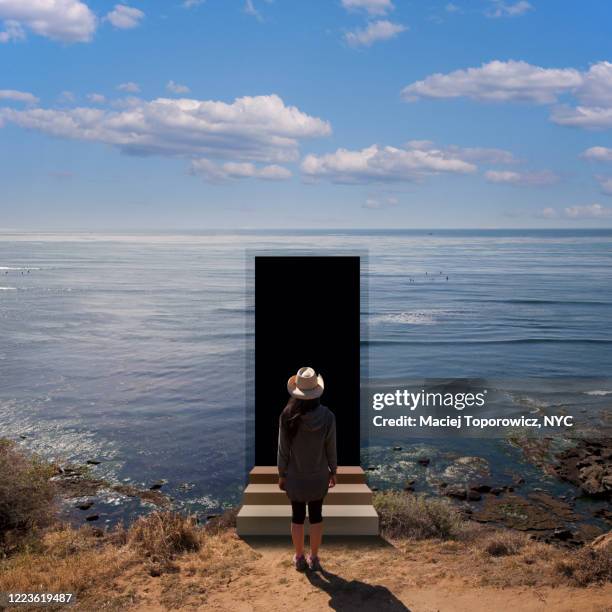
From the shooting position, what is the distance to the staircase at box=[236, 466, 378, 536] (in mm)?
8070

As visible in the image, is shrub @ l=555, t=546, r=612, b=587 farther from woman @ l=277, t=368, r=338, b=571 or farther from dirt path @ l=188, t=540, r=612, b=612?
woman @ l=277, t=368, r=338, b=571

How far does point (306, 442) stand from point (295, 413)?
0.30m

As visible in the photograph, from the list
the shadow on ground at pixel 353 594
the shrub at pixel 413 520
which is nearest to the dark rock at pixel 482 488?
the shrub at pixel 413 520

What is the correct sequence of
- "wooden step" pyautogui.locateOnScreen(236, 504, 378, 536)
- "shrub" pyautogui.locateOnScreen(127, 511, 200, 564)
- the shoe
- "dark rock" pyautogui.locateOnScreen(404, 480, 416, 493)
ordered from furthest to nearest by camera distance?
1. "dark rock" pyautogui.locateOnScreen(404, 480, 416, 493)
2. "wooden step" pyautogui.locateOnScreen(236, 504, 378, 536)
3. "shrub" pyautogui.locateOnScreen(127, 511, 200, 564)
4. the shoe

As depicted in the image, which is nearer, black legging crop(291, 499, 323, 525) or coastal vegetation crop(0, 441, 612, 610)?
black legging crop(291, 499, 323, 525)

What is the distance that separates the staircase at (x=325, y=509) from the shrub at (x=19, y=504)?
3.74 m

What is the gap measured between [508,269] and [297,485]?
8078 centimetres

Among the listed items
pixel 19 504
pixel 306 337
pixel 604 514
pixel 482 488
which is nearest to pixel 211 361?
pixel 482 488

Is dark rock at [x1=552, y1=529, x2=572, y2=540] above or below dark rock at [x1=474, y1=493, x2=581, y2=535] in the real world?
above

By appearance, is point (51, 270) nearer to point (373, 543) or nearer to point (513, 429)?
point (513, 429)

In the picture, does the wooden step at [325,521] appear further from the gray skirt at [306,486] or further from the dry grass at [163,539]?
the gray skirt at [306,486]

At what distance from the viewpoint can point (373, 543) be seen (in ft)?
26.4

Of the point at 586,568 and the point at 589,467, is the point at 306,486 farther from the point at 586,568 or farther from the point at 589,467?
the point at 589,467

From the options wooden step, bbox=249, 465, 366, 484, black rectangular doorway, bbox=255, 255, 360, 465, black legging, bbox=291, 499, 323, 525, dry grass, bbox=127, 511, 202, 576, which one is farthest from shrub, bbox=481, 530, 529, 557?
dry grass, bbox=127, 511, 202, 576
